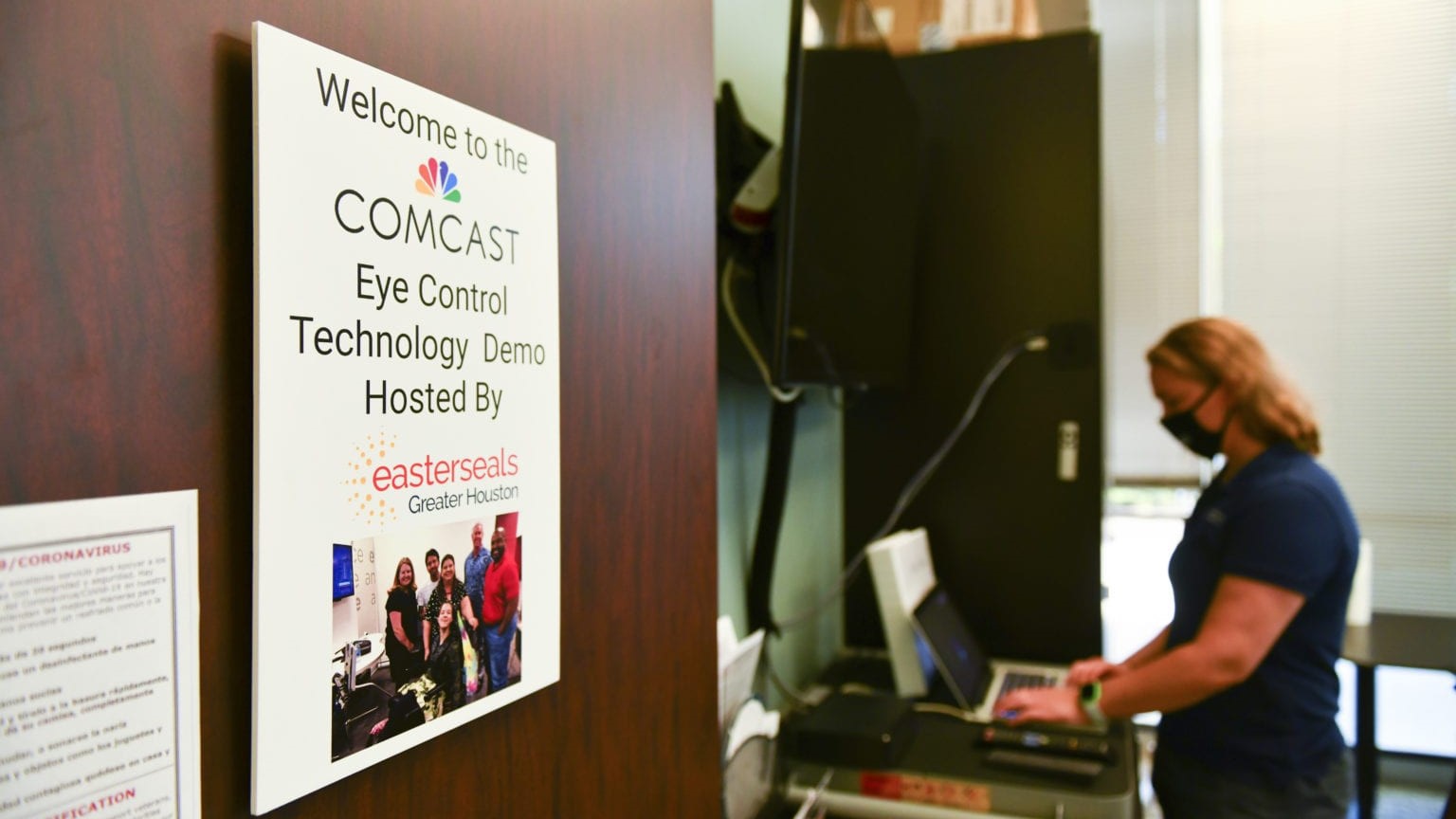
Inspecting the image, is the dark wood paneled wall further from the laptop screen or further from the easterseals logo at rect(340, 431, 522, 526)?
the laptop screen

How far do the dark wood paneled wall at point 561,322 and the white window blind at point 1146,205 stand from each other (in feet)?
8.70

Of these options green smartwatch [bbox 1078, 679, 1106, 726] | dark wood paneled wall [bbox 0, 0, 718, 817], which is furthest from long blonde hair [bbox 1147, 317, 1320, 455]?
dark wood paneled wall [bbox 0, 0, 718, 817]

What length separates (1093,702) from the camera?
75.7 inches

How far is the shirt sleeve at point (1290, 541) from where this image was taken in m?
1.67

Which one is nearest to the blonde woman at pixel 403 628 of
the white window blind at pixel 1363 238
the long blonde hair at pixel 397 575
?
the long blonde hair at pixel 397 575

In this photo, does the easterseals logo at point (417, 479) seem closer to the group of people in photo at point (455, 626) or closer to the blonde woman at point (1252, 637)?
the group of people in photo at point (455, 626)

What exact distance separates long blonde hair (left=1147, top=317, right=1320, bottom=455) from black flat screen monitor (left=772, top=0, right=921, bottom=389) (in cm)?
66

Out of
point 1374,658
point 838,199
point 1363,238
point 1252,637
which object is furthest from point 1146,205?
point 838,199

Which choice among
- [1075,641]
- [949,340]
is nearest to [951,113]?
[949,340]

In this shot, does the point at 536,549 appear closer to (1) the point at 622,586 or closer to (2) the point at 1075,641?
(1) the point at 622,586

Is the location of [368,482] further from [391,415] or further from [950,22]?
[950,22]

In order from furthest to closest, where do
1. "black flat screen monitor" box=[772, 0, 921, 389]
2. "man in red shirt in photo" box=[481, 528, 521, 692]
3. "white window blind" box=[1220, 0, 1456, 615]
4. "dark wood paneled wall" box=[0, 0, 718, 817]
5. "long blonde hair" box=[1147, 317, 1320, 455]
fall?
"white window blind" box=[1220, 0, 1456, 615] < "long blonde hair" box=[1147, 317, 1320, 455] < "black flat screen monitor" box=[772, 0, 921, 389] < "man in red shirt in photo" box=[481, 528, 521, 692] < "dark wood paneled wall" box=[0, 0, 718, 817]

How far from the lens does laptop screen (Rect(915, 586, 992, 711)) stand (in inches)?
79.5

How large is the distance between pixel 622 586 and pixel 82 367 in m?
0.50
